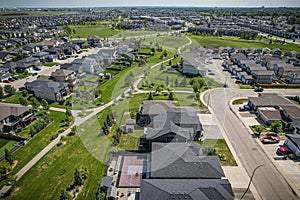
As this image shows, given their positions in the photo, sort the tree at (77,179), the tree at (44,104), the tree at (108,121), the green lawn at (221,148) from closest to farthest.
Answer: the tree at (77,179) < the green lawn at (221,148) < the tree at (108,121) < the tree at (44,104)

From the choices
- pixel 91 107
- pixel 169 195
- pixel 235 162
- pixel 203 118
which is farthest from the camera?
pixel 91 107

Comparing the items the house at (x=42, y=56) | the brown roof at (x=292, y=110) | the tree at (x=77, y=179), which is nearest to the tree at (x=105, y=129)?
the tree at (x=77, y=179)

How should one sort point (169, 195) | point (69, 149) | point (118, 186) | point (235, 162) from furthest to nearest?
point (69, 149) < point (235, 162) < point (118, 186) < point (169, 195)

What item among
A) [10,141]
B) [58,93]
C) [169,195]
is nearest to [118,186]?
[169,195]

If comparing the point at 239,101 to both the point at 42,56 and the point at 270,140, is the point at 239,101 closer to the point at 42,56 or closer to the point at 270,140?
the point at 270,140

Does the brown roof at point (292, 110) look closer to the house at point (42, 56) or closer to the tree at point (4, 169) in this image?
the tree at point (4, 169)

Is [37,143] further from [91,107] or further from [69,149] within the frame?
[91,107]
